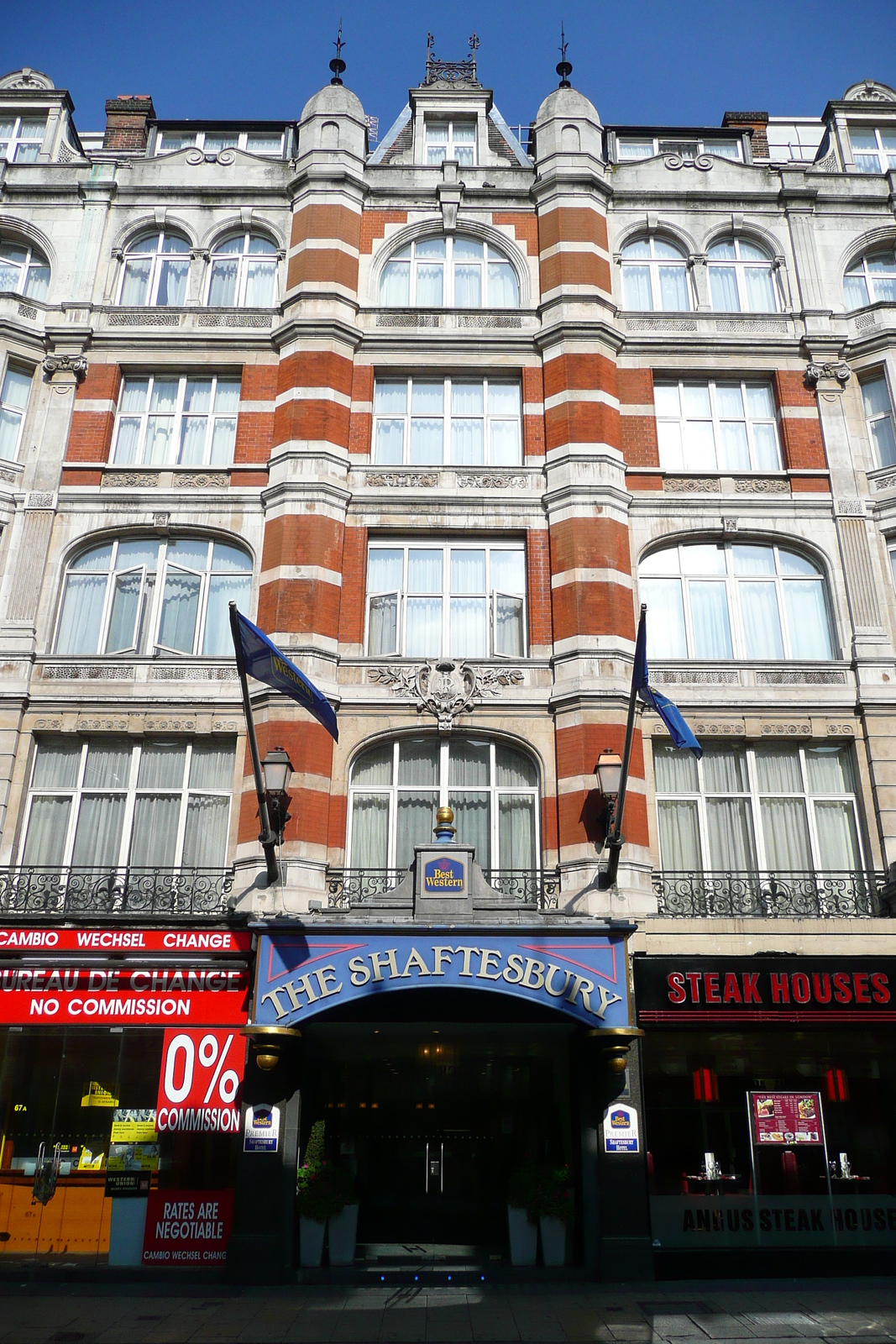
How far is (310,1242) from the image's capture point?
12930mm

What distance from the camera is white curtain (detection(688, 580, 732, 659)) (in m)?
16.9

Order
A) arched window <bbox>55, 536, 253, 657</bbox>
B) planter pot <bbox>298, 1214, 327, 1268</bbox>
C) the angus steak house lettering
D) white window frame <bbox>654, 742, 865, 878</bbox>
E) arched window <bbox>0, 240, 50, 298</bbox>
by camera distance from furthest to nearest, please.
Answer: arched window <bbox>0, 240, 50, 298</bbox>
arched window <bbox>55, 536, 253, 657</bbox>
white window frame <bbox>654, 742, 865, 878</bbox>
the angus steak house lettering
planter pot <bbox>298, 1214, 327, 1268</bbox>

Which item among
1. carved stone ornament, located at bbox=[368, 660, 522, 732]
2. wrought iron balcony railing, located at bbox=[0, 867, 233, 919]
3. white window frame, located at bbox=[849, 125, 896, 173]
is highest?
white window frame, located at bbox=[849, 125, 896, 173]

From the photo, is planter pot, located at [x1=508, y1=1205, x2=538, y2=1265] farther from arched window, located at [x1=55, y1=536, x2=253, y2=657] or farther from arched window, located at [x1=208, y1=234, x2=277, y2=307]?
arched window, located at [x1=208, y1=234, x2=277, y2=307]

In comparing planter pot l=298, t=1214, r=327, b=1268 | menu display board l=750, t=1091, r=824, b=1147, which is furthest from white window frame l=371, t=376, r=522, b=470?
planter pot l=298, t=1214, r=327, b=1268

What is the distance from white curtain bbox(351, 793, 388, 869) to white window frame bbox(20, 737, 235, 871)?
6.65ft

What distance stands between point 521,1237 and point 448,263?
17575 mm

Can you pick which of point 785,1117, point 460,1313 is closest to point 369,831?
point 460,1313

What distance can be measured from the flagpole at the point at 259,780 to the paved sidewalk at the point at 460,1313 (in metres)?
5.35

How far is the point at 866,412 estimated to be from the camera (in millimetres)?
18531

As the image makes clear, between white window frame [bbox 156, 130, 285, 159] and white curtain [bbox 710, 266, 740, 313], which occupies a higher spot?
white window frame [bbox 156, 130, 285, 159]

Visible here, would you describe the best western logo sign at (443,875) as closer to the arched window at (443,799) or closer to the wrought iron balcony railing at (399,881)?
the wrought iron balcony railing at (399,881)

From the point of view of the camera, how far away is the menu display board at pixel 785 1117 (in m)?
13.9

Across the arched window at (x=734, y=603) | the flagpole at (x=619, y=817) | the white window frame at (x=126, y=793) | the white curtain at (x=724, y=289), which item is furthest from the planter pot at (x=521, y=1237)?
the white curtain at (x=724, y=289)
